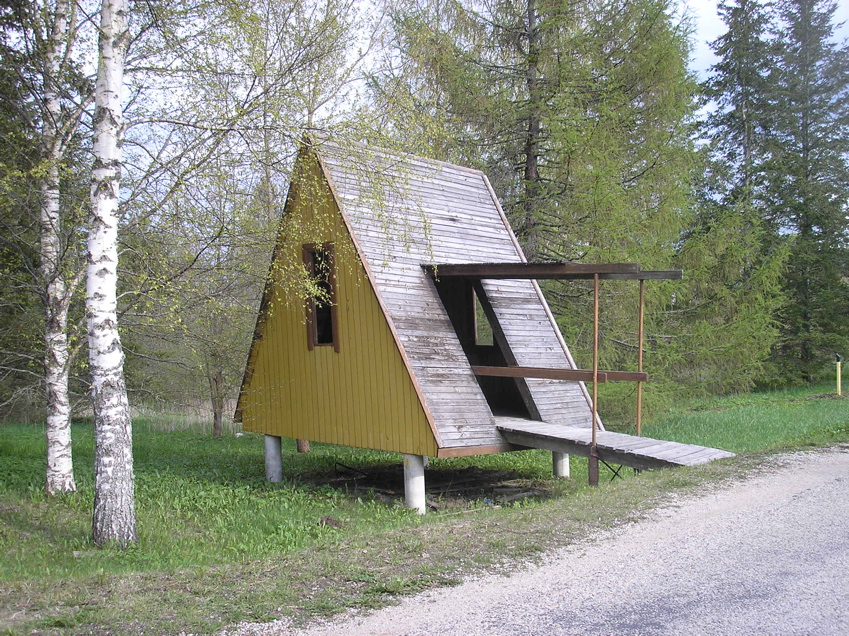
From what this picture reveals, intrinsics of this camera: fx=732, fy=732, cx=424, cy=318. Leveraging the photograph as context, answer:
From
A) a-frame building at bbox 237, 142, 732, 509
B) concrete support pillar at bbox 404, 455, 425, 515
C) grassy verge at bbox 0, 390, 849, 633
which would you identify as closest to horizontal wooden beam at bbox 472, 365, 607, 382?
a-frame building at bbox 237, 142, 732, 509

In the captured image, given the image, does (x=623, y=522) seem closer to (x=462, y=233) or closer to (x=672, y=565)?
(x=672, y=565)

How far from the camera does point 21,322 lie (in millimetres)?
10109

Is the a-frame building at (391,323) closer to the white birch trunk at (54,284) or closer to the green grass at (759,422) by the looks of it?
the white birch trunk at (54,284)

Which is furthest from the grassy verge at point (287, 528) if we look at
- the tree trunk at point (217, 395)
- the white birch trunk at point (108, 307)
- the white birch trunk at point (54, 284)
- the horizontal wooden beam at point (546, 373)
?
the tree trunk at point (217, 395)

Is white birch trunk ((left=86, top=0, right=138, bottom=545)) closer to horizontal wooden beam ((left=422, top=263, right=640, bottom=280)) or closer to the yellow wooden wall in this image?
the yellow wooden wall

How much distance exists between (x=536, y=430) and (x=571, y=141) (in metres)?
6.78

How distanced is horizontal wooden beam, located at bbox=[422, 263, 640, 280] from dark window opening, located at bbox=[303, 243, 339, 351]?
1.41 m

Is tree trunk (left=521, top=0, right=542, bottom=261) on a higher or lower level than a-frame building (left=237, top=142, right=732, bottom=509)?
higher

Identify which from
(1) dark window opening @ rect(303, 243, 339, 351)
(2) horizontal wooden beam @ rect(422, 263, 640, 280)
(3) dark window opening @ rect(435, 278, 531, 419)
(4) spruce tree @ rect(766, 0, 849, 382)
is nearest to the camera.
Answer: (2) horizontal wooden beam @ rect(422, 263, 640, 280)

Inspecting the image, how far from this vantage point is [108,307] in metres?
6.62

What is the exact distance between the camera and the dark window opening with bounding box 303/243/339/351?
10.4m

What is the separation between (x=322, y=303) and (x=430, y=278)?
1.67 m

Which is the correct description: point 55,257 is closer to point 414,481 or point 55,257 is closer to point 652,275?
point 414,481

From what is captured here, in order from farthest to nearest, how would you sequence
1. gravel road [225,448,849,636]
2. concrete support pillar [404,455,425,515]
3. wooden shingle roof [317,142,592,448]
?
1. concrete support pillar [404,455,425,515]
2. wooden shingle roof [317,142,592,448]
3. gravel road [225,448,849,636]
